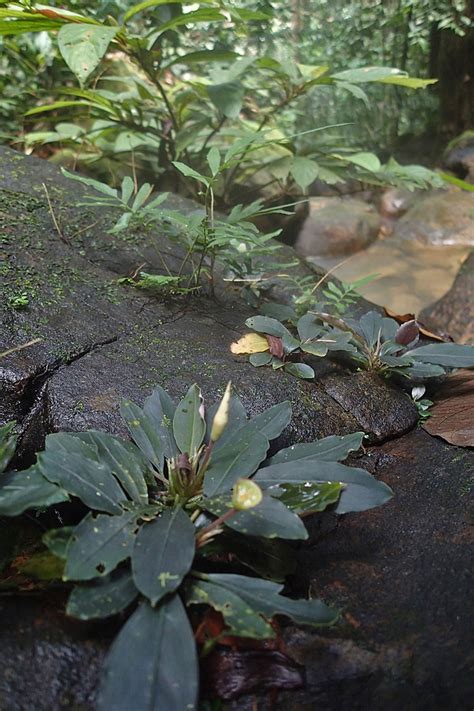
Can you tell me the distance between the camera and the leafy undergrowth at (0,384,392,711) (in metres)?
1.00

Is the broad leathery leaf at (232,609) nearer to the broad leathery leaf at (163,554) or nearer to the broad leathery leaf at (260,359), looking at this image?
the broad leathery leaf at (163,554)

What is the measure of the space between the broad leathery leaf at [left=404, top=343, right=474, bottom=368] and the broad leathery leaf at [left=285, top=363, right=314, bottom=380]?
1.32ft

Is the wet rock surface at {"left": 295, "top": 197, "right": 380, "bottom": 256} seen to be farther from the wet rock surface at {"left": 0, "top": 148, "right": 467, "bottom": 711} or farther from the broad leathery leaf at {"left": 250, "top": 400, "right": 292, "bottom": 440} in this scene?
the broad leathery leaf at {"left": 250, "top": 400, "right": 292, "bottom": 440}

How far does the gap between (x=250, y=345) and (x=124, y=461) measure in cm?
80

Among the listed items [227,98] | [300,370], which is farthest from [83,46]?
[300,370]

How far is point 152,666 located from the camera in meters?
0.96

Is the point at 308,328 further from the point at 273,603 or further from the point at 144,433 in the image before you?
the point at 273,603

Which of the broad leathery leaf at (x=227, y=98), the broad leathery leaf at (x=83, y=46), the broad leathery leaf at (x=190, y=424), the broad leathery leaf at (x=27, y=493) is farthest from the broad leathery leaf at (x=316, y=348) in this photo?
the broad leathery leaf at (x=227, y=98)

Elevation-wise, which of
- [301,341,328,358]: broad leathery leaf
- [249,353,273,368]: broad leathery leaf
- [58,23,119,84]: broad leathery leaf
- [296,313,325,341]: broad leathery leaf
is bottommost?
[249,353,273,368]: broad leathery leaf

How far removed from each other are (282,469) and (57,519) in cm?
66

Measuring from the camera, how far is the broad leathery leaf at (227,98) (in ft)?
10.1

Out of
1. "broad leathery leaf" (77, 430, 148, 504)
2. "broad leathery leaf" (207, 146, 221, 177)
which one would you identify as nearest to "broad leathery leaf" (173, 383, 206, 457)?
"broad leathery leaf" (77, 430, 148, 504)

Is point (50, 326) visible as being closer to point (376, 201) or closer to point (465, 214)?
point (465, 214)

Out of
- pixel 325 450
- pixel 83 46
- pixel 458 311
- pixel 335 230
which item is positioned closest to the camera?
pixel 325 450
